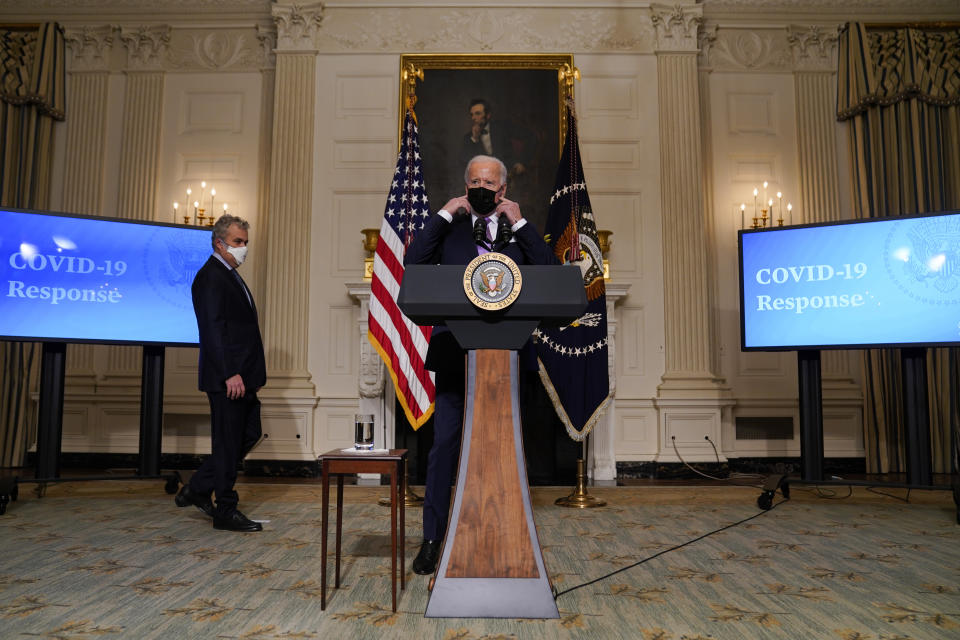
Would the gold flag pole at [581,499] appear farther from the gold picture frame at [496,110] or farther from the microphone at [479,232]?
the gold picture frame at [496,110]

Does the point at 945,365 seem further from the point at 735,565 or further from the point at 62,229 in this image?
the point at 62,229

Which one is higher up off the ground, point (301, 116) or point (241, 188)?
point (301, 116)

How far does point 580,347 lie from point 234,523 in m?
2.38

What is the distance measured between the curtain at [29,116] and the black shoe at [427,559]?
494cm

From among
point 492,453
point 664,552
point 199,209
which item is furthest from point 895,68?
point 199,209

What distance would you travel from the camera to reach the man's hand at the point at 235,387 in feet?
10.8

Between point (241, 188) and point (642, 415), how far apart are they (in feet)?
13.3

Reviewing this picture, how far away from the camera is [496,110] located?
5.95 meters

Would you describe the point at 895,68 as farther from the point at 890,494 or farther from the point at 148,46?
the point at 148,46

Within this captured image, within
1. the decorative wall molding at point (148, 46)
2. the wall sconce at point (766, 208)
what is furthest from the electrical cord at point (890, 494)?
the decorative wall molding at point (148, 46)

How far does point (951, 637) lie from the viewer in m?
1.80

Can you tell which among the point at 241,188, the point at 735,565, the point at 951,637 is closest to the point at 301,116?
the point at 241,188

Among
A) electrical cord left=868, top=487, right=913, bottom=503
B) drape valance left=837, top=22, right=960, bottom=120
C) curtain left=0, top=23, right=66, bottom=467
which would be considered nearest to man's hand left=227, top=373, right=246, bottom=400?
curtain left=0, top=23, right=66, bottom=467

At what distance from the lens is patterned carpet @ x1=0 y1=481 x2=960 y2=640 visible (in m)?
1.89
